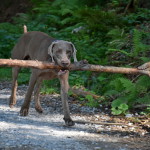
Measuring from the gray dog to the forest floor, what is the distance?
236 mm

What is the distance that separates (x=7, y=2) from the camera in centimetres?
1916

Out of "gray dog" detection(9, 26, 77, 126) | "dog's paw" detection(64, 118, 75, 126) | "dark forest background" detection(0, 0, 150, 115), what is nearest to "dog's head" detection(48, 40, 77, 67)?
"gray dog" detection(9, 26, 77, 126)

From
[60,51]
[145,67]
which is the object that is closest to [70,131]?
[60,51]

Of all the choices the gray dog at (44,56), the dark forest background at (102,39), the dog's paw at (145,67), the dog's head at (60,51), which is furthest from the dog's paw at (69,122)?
the dog's paw at (145,67)

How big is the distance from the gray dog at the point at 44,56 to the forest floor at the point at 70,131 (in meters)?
0.24

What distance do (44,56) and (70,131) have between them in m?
1.51

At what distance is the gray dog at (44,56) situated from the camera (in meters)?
5.79

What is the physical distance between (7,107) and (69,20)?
724cm

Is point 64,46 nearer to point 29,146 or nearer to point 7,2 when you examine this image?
point 29,146

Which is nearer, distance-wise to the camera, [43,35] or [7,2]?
[43,35]

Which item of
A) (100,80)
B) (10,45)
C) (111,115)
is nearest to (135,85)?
(111,115)

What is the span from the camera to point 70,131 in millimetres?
5527

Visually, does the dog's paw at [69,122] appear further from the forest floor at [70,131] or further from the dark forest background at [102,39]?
the dark forest background at [102,39]

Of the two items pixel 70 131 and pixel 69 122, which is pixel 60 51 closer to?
pixel 69 122
